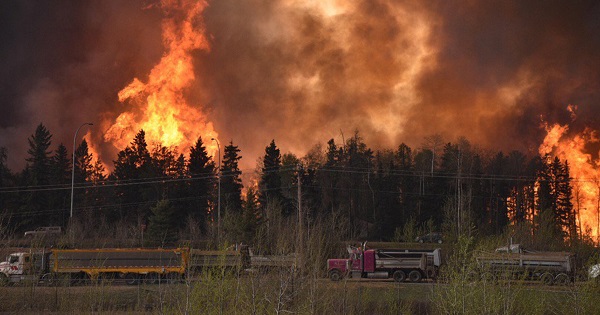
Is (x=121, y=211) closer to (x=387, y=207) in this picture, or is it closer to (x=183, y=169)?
(x=183, y=169)

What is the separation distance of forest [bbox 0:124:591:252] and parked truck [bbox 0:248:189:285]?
26.8 meters

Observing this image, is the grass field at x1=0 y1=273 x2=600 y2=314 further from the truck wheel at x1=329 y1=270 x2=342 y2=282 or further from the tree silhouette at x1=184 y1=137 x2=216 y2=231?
the tree silhouette at x1=184 y1=137 x2=216 y2=231

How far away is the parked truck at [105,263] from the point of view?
51.1m

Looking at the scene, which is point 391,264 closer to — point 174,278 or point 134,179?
point 174,278

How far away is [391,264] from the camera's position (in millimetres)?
54469

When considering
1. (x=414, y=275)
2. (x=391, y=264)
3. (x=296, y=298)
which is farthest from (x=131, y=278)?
(x=296, y=298)

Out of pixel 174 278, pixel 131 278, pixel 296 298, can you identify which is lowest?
pixel 131 278

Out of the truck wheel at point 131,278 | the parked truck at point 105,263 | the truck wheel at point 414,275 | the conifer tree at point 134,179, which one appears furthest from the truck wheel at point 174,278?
the conifer tree at point 134,179

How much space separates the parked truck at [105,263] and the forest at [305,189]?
88.0 feet

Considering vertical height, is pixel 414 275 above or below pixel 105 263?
below

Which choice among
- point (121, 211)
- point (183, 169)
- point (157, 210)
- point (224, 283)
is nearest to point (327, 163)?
point (183, 169)

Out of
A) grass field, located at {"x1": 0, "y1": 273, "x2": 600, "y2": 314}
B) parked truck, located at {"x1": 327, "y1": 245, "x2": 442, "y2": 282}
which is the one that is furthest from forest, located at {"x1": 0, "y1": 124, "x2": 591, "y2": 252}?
grass field, located at {"x1": 0, "y1": 273, "x2": 600, "y2": 314}

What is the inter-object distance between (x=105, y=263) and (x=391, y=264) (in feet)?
75.5

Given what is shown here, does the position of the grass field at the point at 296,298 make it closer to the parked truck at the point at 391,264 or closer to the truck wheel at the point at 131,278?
the parked truck at the point at 391,264
